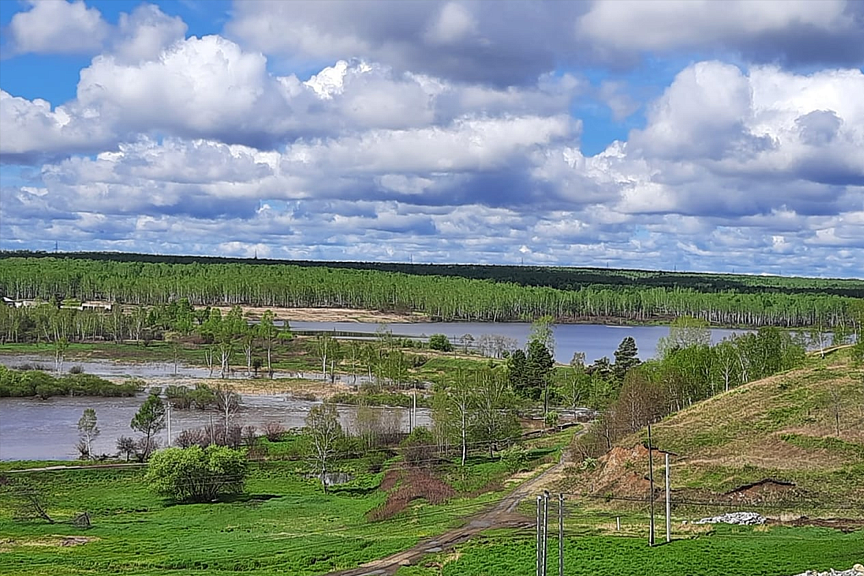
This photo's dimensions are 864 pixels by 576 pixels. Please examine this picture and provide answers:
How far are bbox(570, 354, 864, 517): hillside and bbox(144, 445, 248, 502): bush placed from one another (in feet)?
74.5

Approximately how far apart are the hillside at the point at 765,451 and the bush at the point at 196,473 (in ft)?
74.5

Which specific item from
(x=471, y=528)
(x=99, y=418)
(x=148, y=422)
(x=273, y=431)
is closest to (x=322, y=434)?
(x=273, y=431)

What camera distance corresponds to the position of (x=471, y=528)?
4378cm

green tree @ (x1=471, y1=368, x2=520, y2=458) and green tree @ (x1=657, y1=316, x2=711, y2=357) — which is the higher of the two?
green tree @ (x1=657, y1=316, x2=711, y2=357)

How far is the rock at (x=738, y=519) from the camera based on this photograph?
1601 inches

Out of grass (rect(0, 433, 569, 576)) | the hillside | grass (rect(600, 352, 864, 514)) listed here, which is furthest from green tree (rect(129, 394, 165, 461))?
grass (rect(600, 352, 864, 514))

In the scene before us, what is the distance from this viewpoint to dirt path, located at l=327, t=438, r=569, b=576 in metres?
36.4

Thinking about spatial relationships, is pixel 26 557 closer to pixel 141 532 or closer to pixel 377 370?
pixel 141 532

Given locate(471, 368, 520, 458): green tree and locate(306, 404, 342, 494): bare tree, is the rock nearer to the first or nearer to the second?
locate(471, 368, 520, 458): green tree

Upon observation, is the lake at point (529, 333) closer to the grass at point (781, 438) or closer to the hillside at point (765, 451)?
the grass at point (781, 438)

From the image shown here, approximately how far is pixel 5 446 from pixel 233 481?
24462 millimetres

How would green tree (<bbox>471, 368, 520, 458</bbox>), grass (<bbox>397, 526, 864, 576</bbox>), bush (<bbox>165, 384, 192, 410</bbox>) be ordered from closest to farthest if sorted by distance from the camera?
1. grass (<bbox>397, 526, 864, 576</bbox>)
2. green tree (<bbox>471, 368, 520, 458</bbox>)
3. bush (<bbox>165, 384, 192, 410</bbox>)

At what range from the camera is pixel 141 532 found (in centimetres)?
4822

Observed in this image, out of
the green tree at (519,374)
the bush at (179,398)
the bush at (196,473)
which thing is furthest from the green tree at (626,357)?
the bush at (196,473)
